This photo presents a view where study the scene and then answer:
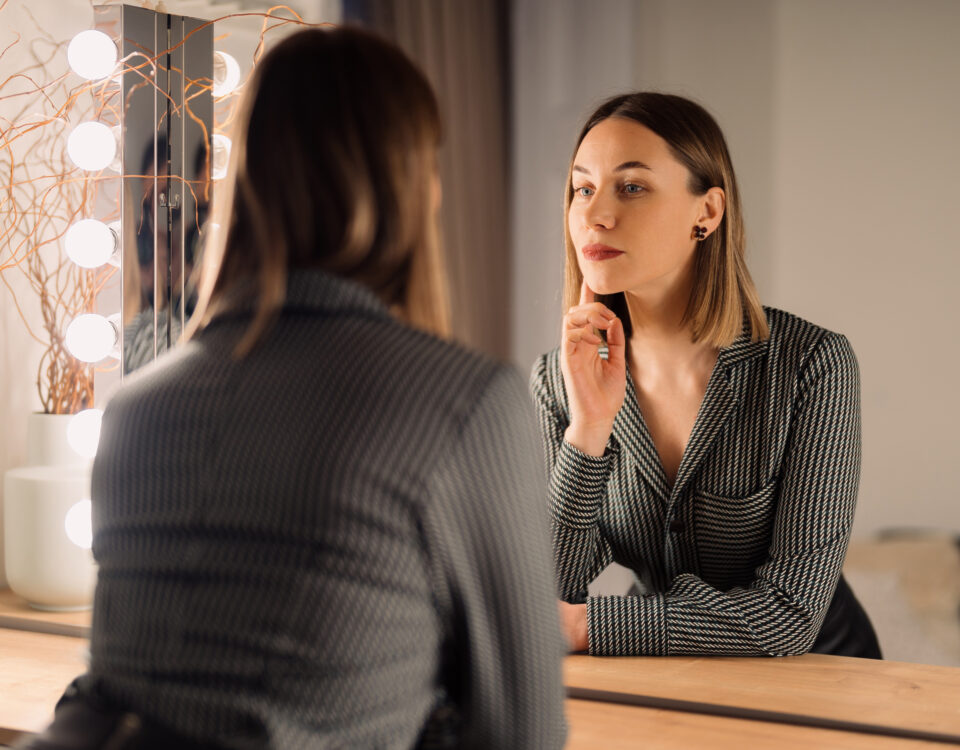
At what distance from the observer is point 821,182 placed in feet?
7.61

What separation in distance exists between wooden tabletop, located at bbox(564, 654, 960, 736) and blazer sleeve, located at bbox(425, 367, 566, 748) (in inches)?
15.1

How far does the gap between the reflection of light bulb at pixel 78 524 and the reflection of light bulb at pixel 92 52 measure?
0.59 metres

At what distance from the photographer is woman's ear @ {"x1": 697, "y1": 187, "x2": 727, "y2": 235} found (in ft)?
4.11

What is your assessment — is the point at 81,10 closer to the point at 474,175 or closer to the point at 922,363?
the point at 474,175

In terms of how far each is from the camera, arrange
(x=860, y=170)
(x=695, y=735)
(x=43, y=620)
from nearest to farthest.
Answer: (x=695, y=735) → (x=43, y=620) → (x=860, y=170)

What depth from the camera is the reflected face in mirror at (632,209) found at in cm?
122

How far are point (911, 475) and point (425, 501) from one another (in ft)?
6.39

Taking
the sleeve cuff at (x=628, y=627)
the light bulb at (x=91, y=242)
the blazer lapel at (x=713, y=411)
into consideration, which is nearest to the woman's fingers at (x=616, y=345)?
the blazer lapel at (x=713, y=411)

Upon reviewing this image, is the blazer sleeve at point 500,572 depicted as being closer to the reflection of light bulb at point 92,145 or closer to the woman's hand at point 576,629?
the woman's hand at point 576,629

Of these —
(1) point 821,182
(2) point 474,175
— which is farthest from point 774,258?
(2) point 474,175

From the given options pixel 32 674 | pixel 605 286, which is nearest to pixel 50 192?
pixel 32 674

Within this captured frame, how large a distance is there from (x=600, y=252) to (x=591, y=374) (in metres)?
0.14

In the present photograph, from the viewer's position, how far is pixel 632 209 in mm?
1220

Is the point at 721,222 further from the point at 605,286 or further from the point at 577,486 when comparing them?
the point at 577,486
